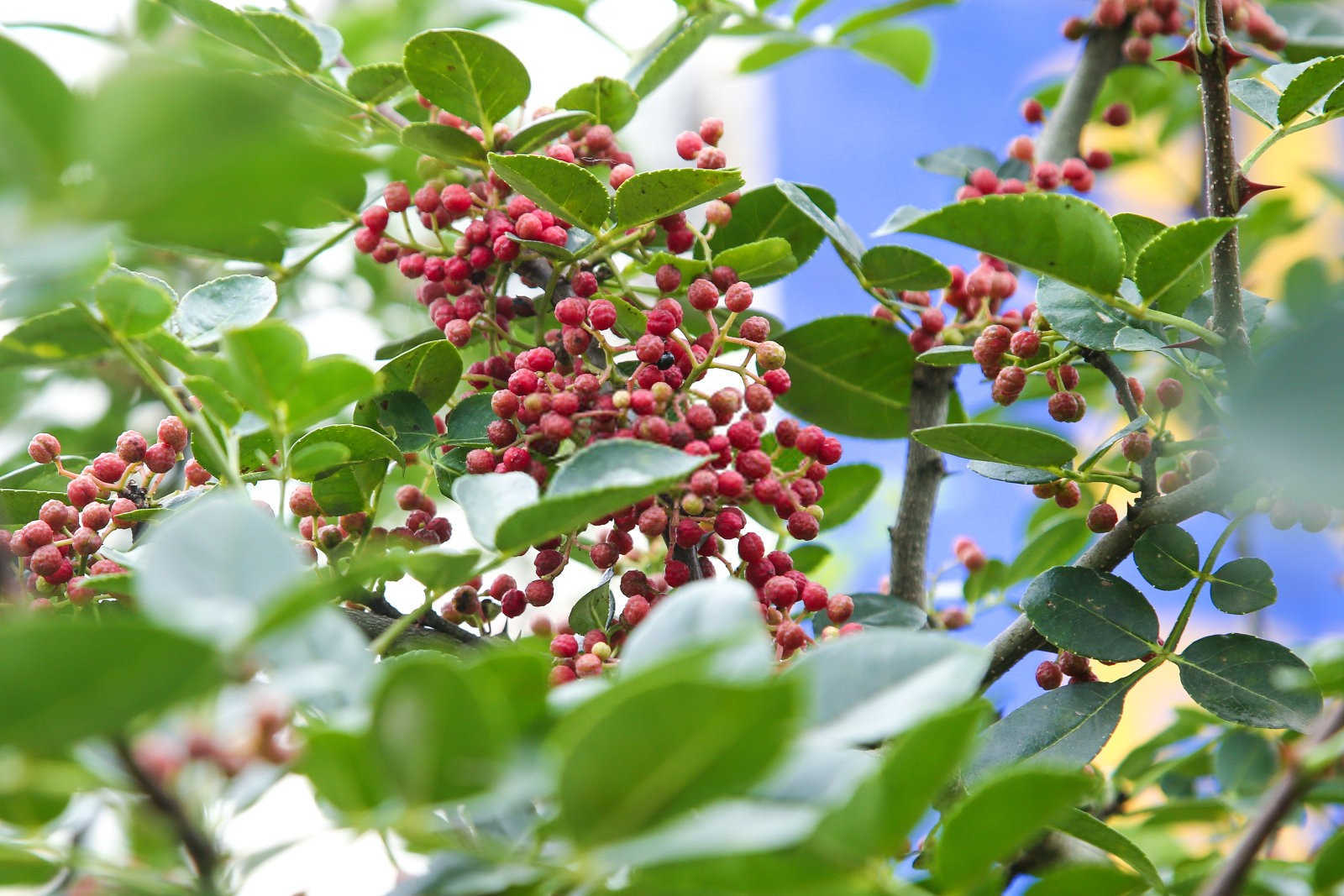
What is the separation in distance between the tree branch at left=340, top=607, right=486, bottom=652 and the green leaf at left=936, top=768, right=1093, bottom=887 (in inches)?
12.9

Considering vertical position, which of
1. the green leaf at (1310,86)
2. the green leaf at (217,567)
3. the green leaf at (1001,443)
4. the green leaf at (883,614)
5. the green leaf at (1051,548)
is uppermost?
the green leaf at (1310,86)

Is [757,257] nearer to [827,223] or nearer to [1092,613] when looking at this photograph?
[827,223]

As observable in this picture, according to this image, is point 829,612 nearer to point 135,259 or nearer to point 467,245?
point 467,245

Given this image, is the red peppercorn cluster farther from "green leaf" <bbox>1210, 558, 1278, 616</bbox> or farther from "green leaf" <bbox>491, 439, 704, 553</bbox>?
"green leaf" <bbox>1210, 558, 1278, 616</bbox>

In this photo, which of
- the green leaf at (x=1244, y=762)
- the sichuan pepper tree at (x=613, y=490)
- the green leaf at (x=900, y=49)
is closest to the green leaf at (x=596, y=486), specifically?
the sichuan pepper tree at (x=613, y=490)

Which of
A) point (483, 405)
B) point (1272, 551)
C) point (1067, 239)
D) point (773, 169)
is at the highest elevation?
point (1067, 239)

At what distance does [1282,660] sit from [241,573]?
0.53 metres

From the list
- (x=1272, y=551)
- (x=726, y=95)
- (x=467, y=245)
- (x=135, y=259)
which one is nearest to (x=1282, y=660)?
(x=1272, y=551)

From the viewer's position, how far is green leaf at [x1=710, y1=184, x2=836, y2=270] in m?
0.77

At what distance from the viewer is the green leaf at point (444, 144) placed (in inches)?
26.5

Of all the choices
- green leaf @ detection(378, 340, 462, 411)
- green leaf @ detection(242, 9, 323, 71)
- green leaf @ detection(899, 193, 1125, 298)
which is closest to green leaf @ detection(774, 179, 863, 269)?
green leaf @ detection(899, 193, 1125, 298)

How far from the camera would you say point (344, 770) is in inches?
12.6

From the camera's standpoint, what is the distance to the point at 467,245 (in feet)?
2.33

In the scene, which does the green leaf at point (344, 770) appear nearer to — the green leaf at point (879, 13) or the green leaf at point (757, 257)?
the green leaf at point (757, 257)
